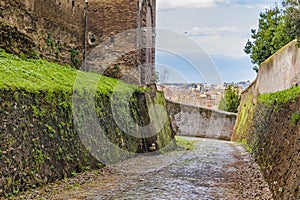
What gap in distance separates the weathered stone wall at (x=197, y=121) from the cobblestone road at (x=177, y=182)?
15.3 metres

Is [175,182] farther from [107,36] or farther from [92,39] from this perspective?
[107,36]

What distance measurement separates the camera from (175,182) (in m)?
7.26

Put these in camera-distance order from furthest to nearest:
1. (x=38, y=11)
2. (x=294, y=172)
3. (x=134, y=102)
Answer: (x=134, y=102) < (x=38, y=11) < (x=294, y=172)

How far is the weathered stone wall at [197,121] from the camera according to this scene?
1009 inches

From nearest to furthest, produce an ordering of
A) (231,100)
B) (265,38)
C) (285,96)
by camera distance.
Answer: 1. (285,96)
2. (265,38)
3. (231,100)

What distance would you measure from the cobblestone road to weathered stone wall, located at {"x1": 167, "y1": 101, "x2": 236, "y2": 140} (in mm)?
15277

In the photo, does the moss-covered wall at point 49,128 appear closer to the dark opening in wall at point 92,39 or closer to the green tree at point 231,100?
the dark opening in wall at point 92,39

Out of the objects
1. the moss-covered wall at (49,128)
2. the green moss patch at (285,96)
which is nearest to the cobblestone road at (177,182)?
the moss-covered wall at (49,128)

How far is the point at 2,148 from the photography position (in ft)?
17.7

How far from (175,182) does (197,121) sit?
62.2 ft

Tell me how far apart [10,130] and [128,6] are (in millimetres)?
9148

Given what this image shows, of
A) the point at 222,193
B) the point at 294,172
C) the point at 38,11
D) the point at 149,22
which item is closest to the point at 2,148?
the point at 222,193

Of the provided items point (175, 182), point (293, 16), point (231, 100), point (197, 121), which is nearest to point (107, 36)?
point (175, 182)

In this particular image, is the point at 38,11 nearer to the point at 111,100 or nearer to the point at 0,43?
the point at 0,43
